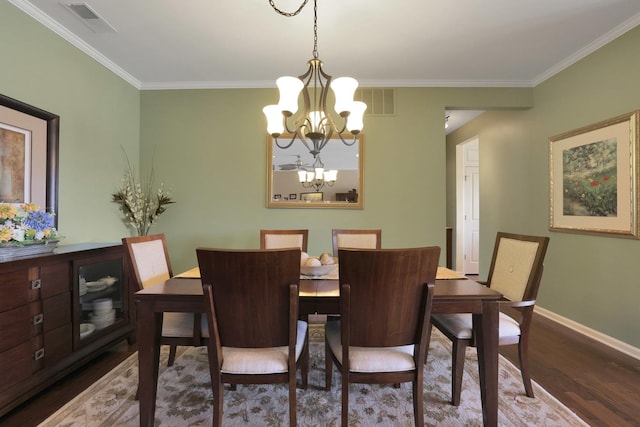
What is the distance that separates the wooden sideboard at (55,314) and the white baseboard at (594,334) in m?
4.02

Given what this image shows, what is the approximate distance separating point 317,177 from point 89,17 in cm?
233

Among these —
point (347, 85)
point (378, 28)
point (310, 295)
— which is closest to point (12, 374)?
point (310, 295)

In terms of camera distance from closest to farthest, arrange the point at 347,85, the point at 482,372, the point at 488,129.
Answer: the point at 482,372 < the point at 347,85 < the point at 488,129

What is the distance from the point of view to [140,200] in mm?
3244

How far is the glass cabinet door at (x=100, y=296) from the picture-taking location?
2156 millimetres

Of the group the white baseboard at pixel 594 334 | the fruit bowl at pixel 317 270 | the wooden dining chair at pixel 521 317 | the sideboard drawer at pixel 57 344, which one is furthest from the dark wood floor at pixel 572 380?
the fruit bowl at pixel 317 270

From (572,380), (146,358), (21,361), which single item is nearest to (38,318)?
(21,361)

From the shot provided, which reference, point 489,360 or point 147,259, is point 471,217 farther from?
point 147,259

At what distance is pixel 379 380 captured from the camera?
138 cm

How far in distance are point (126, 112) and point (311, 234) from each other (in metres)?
2.43

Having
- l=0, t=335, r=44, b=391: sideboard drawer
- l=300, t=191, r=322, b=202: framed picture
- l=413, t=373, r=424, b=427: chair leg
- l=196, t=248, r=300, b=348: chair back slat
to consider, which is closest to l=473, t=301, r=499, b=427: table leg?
l=413, t=373, r=424, b=427: chair leg

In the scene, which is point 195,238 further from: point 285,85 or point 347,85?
point 347,85

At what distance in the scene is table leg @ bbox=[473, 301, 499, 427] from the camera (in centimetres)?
146

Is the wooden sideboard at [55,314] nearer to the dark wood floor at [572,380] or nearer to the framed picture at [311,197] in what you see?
the dark wood floor at [572,380]
